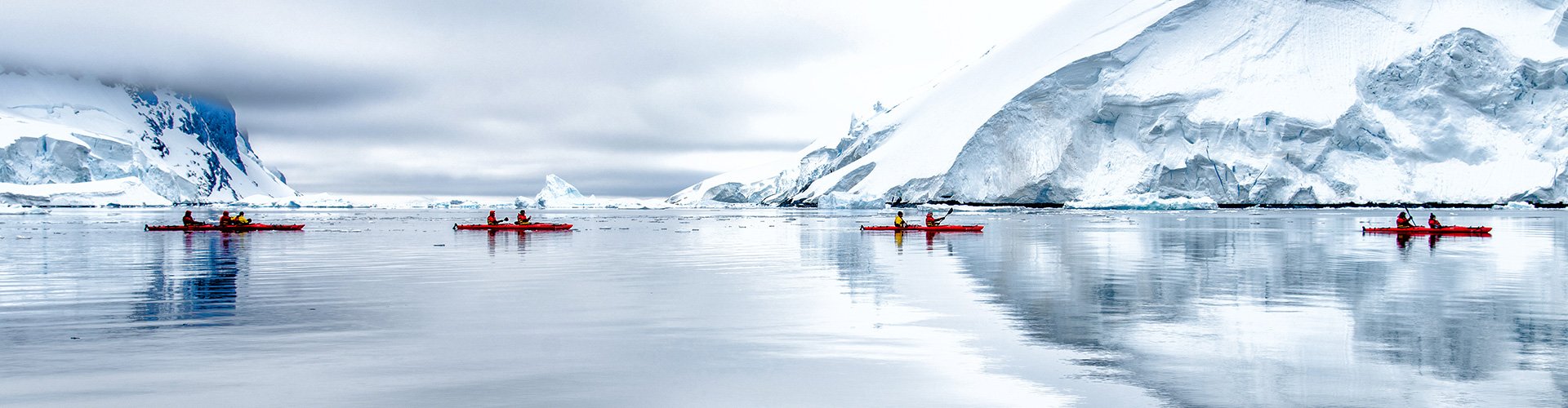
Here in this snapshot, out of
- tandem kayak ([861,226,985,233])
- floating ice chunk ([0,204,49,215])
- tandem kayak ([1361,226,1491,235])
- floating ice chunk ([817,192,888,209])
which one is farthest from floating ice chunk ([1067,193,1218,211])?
floating ice chunk ([0,204,49,215])

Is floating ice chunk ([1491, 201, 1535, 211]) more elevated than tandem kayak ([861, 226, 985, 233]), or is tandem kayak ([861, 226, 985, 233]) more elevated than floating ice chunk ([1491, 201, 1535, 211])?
floating ice chunk ([1491, 201, 1535, 211])

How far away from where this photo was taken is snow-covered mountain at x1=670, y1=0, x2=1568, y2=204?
7131 centimetres

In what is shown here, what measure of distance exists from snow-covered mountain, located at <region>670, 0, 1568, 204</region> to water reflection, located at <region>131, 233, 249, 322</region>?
6386 centimetres

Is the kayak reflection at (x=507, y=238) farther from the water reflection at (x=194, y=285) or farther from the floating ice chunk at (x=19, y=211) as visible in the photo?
the floating ice chunk at (x=19, y=211)

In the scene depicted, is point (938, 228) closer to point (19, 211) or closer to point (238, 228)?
point (238, 228)

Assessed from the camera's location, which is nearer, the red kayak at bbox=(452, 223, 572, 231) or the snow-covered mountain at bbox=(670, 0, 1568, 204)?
the red kayak at bbox=(452, 223, 572, 231)

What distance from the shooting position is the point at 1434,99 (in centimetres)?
7225

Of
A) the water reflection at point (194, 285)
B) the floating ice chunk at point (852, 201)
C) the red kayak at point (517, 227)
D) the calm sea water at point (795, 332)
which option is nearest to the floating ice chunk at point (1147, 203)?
the floating ice chunk at point (852, 201)

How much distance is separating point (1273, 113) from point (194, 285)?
72255mm

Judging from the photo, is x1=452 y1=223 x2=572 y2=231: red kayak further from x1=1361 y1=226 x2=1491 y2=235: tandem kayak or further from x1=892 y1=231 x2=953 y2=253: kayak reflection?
x1=1361 y1=226 x2=1491 y2=235: tandem kayak

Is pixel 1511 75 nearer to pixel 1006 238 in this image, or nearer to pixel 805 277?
pixel 1006 238

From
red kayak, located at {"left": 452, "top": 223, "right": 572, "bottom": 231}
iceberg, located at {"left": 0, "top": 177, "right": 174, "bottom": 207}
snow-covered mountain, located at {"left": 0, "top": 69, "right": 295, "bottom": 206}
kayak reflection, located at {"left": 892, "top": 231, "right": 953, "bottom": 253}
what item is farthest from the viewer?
snow-covered mountain, located at {"left": 0, "top": 69, "right": 295, "bottom": 206}

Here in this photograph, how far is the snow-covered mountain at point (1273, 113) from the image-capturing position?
71312 millimetres

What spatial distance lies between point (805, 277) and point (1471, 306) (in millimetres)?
8363
